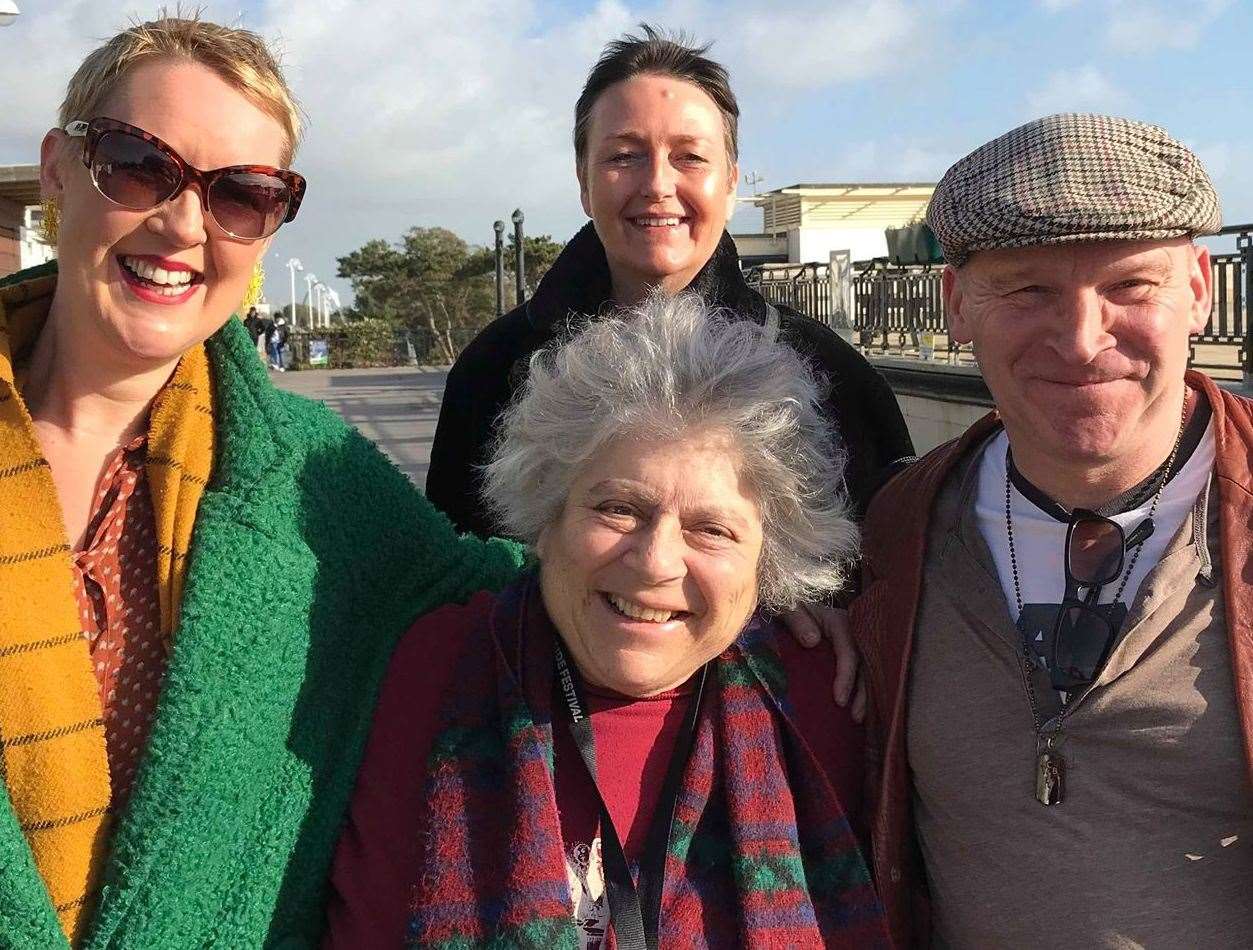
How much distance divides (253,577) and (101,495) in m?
0.28

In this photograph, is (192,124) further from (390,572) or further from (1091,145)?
(1091,145)

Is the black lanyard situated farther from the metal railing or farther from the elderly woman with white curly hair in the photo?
the metal railing

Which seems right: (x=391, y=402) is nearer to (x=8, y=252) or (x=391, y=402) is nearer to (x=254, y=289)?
(x=8, y=252)

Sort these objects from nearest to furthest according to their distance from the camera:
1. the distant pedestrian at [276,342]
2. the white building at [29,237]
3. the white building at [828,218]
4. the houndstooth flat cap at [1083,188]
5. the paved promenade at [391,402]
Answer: the houndstooth flat cap at [1083,188] < the white building at [29,237] < the paved promenade at [391,402] < the distant pedestrian at [276,342] < the white building at [828,218]

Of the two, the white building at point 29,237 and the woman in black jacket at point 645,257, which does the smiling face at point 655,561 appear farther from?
the white building at point 29,237

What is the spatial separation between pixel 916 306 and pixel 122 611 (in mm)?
11012

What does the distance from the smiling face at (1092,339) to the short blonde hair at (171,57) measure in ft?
4.16

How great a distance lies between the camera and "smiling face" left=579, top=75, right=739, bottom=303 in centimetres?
302

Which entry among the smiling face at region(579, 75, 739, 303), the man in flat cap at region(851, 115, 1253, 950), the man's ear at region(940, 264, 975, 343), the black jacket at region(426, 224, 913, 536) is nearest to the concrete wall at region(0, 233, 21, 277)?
the black jacket at region(426, 224, 913, 536)

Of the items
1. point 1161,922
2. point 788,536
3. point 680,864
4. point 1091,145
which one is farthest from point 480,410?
point 1161,922

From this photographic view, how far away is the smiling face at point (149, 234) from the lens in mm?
1911

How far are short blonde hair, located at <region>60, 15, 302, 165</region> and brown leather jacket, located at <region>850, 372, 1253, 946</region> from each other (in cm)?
139

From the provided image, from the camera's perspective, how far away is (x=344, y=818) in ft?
6.91

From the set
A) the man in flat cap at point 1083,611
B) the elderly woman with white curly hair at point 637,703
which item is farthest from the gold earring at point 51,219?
the man in flat cap at point 1083,611
